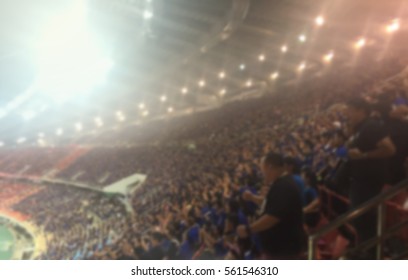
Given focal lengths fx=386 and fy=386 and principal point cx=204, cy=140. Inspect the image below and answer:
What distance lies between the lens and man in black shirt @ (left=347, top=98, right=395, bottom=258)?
172 centimetres

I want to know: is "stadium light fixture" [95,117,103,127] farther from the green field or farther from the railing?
the railing

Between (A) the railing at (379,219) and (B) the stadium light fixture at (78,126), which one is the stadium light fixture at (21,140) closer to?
(B) the stadium light fixture at (78,126)

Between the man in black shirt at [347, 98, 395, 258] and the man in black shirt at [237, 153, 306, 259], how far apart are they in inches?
12.7

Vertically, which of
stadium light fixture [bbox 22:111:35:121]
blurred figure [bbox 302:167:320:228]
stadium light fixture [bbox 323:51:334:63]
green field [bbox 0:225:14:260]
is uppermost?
stadium light fixture [bbox 323:51:334:63]

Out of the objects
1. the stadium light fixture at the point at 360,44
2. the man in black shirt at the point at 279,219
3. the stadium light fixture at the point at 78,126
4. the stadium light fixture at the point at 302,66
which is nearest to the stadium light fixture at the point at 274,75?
the stadium light fixture at the point at 302,66

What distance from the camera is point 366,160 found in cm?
175

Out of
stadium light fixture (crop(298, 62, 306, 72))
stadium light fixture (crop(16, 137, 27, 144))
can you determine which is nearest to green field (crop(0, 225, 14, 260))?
stadium light fixture (crop(16, 137, 27, 144))

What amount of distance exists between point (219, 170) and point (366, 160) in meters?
1.23

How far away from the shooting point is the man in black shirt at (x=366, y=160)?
1.72 meters

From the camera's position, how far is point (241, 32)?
477 centimetres

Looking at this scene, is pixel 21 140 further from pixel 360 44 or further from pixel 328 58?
pixel 360 44

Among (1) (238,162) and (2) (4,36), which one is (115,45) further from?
(1) (238,162)

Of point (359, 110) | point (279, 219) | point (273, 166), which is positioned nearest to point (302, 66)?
point (359, 110)
